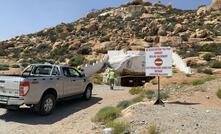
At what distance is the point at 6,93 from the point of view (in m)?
11.9

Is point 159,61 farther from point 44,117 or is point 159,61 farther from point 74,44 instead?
point 74,44

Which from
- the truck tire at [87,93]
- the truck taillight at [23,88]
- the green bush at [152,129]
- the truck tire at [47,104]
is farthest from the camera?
the truck tire at [87,93]

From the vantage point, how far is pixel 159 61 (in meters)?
13.3

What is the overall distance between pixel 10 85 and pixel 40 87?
3.39 ft

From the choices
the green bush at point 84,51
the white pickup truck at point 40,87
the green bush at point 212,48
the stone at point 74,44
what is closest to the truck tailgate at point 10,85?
the white pickup truck at point 40,87

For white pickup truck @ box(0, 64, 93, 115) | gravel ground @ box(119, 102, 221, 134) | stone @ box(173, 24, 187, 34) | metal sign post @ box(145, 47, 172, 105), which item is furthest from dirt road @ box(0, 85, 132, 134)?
stone @ box(173, 24, 187, 34)

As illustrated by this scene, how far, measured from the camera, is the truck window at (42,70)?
14.3m

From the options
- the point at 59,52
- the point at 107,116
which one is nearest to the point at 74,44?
the point at 59,52

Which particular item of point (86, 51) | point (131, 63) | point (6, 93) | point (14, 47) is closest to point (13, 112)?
point (6, 93)

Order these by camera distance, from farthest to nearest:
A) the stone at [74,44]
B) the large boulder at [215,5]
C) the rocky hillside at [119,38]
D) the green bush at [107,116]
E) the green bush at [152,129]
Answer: the large boulder at [215,5] < the stone at [74,44] < the rocky hillside at [119,38] < the green bush at [107,116] < the green bush at [152,129]

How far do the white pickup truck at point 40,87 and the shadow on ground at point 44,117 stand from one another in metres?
0.37

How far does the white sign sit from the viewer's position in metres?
13.1

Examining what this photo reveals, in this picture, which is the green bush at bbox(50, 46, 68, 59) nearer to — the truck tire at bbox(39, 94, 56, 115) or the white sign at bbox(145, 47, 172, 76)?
the truck tire at bbox(39, 94, 56, 115)

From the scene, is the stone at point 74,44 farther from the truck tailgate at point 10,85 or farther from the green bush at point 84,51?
the truck tailgate at point 10,85
